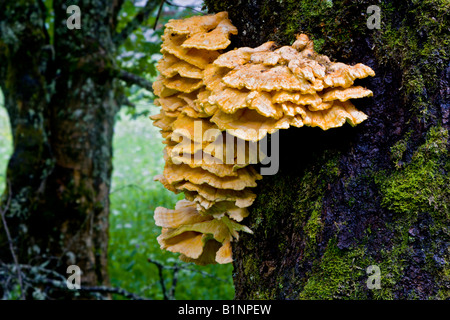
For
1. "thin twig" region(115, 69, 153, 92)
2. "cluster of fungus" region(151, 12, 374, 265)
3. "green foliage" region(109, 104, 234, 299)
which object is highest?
"thin twig" region(115, 69, 153, 92)

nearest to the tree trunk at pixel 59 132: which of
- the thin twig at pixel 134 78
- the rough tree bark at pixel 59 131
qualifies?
the rough tree bark at pixel 59 131

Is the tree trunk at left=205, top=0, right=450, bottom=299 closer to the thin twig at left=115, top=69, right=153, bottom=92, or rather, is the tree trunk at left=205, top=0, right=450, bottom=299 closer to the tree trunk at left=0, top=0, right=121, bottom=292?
the thin twig at left=115, top=69, right=153, bottom=92

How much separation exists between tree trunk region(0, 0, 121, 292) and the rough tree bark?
10 mm

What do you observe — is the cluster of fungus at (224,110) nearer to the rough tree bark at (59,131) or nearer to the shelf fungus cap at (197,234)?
the shelf fungus cap at (197,234)

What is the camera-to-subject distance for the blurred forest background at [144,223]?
386 centimetres

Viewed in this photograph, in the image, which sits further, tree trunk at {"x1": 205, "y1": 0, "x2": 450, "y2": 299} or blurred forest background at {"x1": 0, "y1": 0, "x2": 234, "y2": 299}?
blurred forest background at {"x1": 0, "y1": 0, "x2": 234, "y2": 299}

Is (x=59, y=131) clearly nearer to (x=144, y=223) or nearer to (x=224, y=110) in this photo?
(x=144, y=223)

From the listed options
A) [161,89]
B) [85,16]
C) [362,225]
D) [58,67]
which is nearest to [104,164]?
[58,67]

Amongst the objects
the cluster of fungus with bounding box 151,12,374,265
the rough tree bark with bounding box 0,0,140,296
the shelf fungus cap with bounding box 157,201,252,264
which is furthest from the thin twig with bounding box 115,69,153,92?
the shelf fungus cap with bounding box 157,201,252,264

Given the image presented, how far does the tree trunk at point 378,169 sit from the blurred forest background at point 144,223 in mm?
1467

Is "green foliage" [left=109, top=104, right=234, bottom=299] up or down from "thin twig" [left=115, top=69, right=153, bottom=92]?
down

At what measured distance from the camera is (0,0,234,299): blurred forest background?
3863 millimetres
